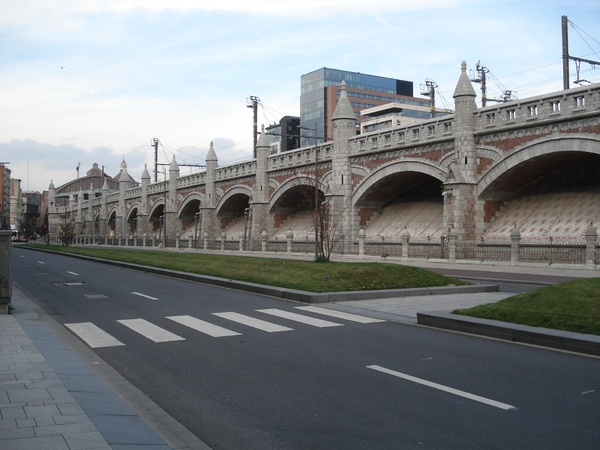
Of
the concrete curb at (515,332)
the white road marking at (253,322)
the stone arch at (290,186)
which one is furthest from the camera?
the stone arch at (290,186)

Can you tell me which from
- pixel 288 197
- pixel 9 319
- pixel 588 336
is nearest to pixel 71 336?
pixel 9 319

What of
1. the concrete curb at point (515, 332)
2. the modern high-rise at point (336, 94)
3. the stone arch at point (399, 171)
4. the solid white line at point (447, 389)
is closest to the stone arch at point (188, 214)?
the stone arch at point (399, 171)

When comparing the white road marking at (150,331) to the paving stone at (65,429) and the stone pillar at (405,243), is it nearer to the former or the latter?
the paving stone at (65,429)

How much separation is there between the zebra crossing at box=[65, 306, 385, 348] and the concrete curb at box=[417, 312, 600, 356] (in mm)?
1292

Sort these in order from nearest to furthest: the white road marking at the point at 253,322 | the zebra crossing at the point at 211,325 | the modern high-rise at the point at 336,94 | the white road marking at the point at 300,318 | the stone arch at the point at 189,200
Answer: the zebra crossing at the point at 211,325, the white road marking at the point at 253,322, the white road marking at the point at 300,318, the stone arch at the point at 189,200, the modern high-rise at the point at 336,94

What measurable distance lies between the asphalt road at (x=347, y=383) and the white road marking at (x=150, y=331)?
0.11 feet

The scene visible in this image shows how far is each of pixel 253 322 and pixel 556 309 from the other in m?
5.18

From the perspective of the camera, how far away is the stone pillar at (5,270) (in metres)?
11.4

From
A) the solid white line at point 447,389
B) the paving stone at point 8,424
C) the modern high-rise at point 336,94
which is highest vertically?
the modern high-rise at point 336,94

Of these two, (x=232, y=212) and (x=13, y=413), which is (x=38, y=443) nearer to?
(x=13, y=413)

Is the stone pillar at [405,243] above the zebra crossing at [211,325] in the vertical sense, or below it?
above

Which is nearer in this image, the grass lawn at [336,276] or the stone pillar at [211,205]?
the grass lawn at [336,276]

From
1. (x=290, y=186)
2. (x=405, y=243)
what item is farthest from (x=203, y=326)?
(x=290, y=186)

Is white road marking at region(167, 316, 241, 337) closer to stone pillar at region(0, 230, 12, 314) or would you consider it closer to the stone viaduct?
stone pillar at region(0, 230, 12, 314)
